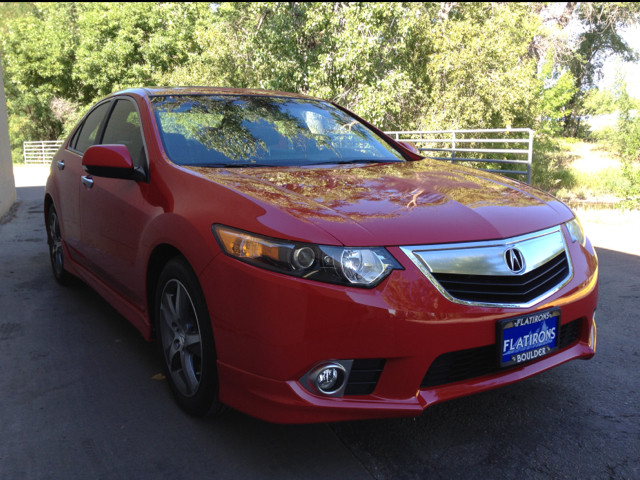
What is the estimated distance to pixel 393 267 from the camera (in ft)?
7.34

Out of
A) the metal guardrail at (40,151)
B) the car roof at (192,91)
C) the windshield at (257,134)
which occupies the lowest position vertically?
the metal guardrail at (40,151)

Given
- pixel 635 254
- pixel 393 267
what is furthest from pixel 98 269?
pixel 635 254

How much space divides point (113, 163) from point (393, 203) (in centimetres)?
157

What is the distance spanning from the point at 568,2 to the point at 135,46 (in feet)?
63.2

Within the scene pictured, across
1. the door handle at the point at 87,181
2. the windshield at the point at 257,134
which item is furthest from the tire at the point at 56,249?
the windshield at the point at 257,134

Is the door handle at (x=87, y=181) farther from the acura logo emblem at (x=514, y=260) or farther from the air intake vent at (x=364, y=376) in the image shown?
the acura logo emblem at (x=514, y=260)

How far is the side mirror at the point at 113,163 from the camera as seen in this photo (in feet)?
10.5

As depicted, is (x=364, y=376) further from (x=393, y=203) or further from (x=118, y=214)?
(x=118, y=214)

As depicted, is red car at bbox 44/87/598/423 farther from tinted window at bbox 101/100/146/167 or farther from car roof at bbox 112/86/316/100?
car roof at bbox 112/86/316/100

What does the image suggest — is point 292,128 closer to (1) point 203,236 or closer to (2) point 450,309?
(1) point 203,236

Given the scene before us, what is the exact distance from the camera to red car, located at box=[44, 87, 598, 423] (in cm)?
222

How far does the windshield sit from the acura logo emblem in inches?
52.9

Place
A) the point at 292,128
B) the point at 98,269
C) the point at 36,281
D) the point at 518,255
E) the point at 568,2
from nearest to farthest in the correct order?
the point at 518,255 < the point at 292,128 < the point at 98,269 < the point at 36,281 < the point at 568,2

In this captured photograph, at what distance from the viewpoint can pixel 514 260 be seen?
2.44 meters
